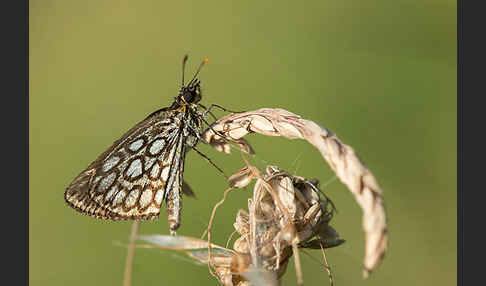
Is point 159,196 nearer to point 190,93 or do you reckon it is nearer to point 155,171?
point 155,171

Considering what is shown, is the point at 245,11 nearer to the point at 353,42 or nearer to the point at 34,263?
the point at 353,42

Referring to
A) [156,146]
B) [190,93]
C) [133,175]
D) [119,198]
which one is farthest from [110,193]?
[190,93]

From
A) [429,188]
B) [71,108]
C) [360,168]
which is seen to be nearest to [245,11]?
[71,108]

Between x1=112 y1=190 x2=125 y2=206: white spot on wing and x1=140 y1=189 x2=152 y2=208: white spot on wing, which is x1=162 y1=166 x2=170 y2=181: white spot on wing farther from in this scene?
x1=112 y1=190 x2=125 y2=206: white spot on wing

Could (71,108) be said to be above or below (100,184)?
above

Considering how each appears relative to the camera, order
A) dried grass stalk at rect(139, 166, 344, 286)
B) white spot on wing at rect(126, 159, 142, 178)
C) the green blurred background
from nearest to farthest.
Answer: dried grass stalk at rect(139, 166, 344, 286) < white spot on wing at rect(126, 159, 142, 178) < the green blurred background

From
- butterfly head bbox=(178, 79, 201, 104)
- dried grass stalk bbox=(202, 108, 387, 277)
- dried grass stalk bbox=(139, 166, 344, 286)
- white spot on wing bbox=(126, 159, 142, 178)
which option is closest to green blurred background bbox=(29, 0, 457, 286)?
white spot on wing bbox=(126, 159, 142, 178)

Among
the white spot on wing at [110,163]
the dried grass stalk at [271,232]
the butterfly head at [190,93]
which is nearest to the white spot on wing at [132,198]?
the white spot on wing at [110,163]
